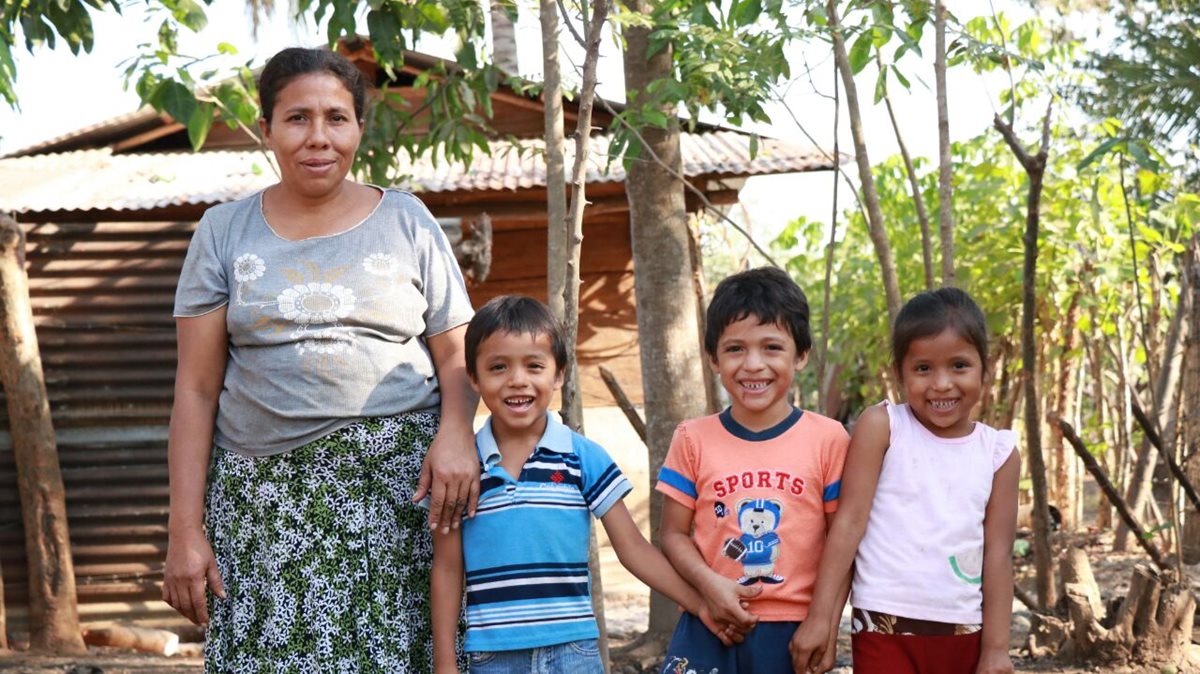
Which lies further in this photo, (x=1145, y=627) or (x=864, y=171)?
(x=1145, y=627)

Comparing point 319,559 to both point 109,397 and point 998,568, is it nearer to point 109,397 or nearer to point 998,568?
point 998,568

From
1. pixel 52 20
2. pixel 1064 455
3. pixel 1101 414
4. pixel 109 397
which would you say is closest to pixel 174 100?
pixel 52 20

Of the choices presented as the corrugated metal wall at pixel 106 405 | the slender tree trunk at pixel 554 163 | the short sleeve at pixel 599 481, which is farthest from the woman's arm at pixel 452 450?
the corrugated metal wall at pixel 106 405

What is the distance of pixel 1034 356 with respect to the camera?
4.04 m

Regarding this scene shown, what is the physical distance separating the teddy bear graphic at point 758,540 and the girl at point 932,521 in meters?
0.10

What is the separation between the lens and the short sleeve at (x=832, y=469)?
7.57 feet

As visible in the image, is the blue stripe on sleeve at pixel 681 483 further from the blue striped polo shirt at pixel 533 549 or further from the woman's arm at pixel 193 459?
the woman's arm at pixel 193 459

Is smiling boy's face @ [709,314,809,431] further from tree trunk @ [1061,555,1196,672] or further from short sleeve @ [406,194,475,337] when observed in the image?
tree trunk @ [1061,555,1196,672]

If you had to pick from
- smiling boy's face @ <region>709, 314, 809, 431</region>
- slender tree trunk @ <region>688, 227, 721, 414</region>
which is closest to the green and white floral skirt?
smiling boy's face @ <region>709, 314, 809, 431</region>

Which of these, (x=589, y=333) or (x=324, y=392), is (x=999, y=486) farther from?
(x=589, y=333)

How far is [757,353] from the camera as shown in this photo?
7.59ft

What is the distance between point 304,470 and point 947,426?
3.92ft

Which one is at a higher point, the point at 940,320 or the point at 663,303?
the point at 663,303

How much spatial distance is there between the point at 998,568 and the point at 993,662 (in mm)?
170
